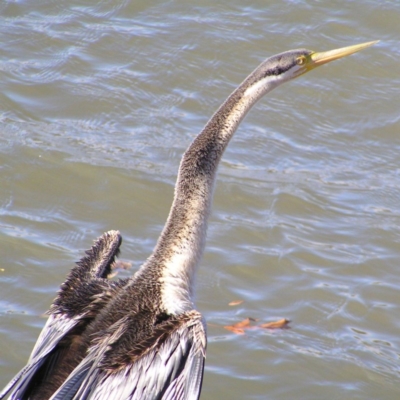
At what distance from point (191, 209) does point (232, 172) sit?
9.88ft

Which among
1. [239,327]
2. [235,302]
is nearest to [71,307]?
[239,327]

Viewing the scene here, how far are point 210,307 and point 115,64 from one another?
360 centimetres

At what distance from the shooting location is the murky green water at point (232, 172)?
5.28 m

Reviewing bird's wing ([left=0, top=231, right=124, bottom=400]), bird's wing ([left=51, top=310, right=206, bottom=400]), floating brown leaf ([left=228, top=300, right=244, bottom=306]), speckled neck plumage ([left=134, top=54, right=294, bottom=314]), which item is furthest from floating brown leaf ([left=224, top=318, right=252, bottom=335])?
bird's wing ([left=51, top=310, right=206, bottom=400])

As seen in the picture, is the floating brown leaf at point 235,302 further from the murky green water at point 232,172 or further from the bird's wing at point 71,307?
the bird's wing at point 71,307

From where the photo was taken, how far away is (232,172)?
702cm

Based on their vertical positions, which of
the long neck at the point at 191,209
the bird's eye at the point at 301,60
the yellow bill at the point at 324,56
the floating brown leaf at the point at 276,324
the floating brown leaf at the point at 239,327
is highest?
the yellow bill at the point at 324,56

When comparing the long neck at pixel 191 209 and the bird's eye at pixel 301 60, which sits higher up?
the bird's eye at pixel 301 60

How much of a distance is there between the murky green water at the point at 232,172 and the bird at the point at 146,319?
1161 millimetres

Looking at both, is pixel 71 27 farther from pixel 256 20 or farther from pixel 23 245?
pixel 23 245

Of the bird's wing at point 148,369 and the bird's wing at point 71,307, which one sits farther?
the bird's wing at point 71,307

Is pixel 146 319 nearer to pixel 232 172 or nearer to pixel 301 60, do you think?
pixel 301 60

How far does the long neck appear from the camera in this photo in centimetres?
385

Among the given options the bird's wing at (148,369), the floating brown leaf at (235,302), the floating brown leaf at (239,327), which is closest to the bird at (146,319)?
the bird's wing at (148,369)
